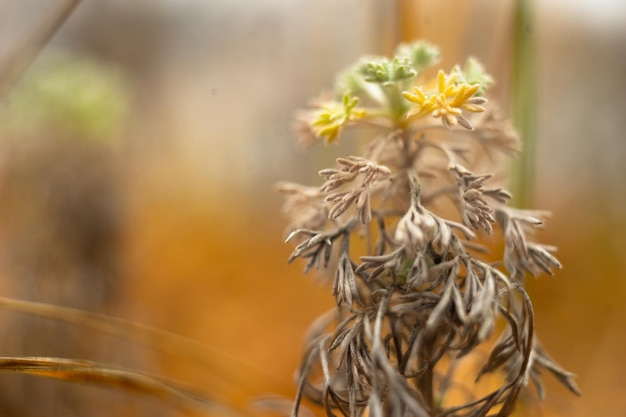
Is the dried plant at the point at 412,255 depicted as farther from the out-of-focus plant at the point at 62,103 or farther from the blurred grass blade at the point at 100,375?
the out-of-focus plant at the point at 62,103

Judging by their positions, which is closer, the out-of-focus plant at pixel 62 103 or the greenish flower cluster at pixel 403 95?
the greenish flower cluster at pixel 403 95

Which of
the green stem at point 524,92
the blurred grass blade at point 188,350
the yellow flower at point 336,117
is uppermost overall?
the green stem at point 524,92

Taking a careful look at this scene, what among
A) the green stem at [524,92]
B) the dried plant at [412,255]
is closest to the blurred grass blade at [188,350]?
the dried plant at [412,255]

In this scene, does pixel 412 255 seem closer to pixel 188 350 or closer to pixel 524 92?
pixel 524 92

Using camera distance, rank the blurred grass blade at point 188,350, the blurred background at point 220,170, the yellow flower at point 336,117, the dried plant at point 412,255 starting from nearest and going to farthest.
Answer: the dried plant at point 412,255 < the yellow flower at point 336,117 < the blurred grass blade at point 188,350 < the blurred background at point 220,170

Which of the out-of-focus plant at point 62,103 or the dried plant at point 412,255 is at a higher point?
the out-of-focus plant at point 62,103

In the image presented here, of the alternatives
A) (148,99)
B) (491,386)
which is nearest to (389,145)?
(491,386)

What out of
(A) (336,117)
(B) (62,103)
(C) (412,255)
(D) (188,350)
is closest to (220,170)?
(B) (62,103)

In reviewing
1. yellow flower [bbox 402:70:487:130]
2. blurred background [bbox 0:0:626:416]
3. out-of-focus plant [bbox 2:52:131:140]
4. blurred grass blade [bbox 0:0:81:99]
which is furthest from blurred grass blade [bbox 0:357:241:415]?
out-of-focus plant [bbox 2:52:131:140]
